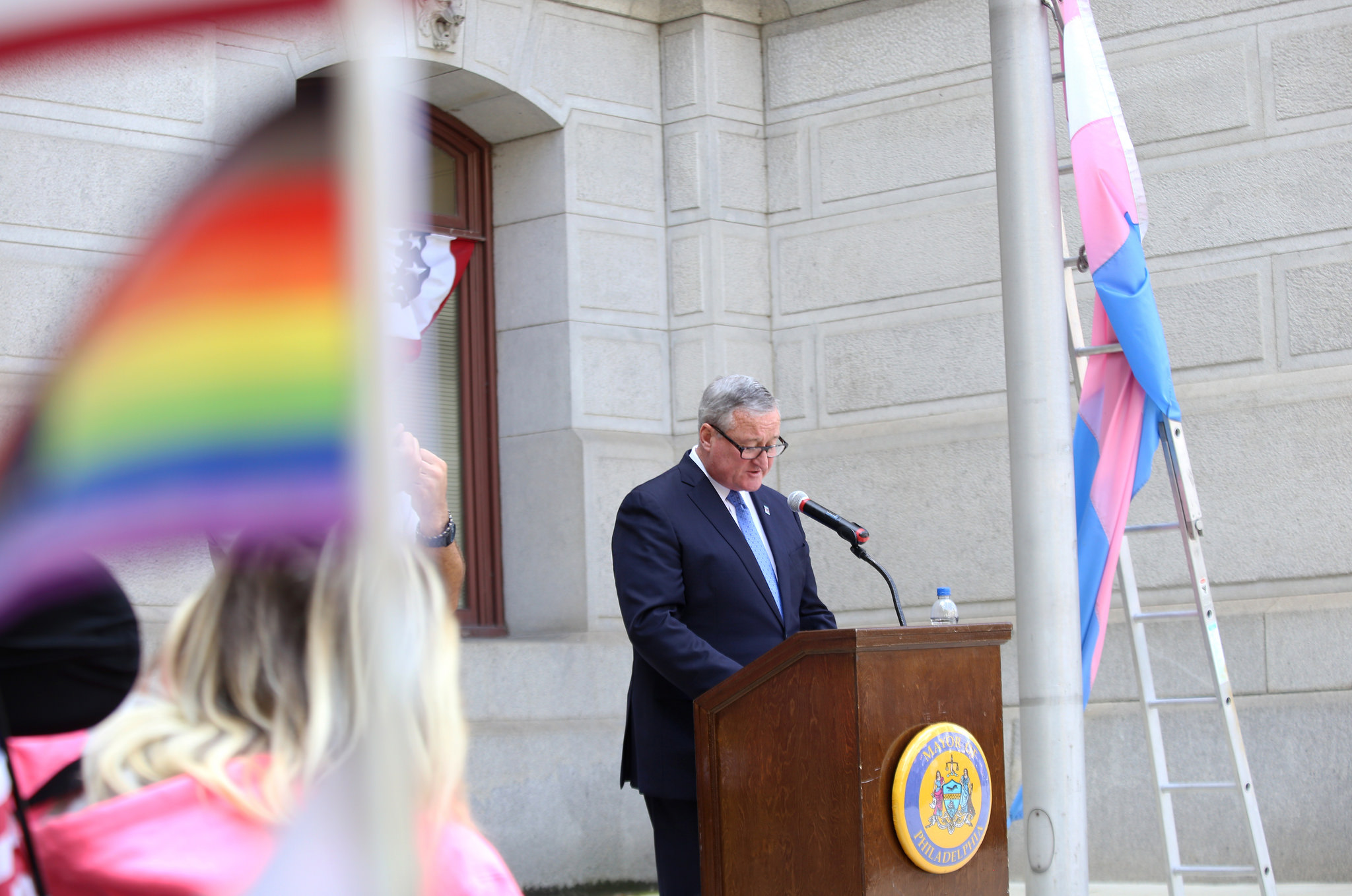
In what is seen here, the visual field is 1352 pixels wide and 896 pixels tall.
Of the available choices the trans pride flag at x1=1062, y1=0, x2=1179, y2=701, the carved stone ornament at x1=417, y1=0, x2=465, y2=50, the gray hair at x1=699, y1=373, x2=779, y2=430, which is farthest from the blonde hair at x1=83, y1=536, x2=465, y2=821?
the carved stone ornament at x1=417, y1=0, x2=465, y2=50

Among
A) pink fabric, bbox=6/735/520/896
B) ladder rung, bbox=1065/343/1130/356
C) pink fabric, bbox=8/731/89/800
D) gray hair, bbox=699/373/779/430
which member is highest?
ladder rung, bbox=1065/343/1130/356

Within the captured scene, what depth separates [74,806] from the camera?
1.32 m

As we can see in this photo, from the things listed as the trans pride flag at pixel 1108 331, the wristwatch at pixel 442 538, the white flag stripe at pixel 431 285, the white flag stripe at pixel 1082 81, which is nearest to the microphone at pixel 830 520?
the trans pride flag at pixel 1108 331

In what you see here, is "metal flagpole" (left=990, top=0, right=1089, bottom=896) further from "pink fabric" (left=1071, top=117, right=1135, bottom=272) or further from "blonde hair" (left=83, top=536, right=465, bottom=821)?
"blonde hair" (left=83, top=536, right=465, bottom=821)

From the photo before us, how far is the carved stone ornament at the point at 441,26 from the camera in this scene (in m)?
7.08

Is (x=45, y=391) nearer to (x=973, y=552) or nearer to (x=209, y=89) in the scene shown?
(x=209, y=89)

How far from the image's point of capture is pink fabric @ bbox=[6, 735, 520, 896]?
125 cm

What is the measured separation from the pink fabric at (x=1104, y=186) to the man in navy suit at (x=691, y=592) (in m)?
1.20

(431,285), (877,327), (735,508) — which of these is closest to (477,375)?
(431,285)

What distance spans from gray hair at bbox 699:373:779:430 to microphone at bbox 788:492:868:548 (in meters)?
0.27

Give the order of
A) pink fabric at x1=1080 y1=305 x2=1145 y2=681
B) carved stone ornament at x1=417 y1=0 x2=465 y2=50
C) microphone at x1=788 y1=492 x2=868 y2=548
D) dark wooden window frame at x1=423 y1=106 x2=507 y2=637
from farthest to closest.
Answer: dark wooden window frame at x1=423 y1=106 x2=507 y2=637 → carved stone ornament at x1=417 y1=0 x2=465 y2=50 → pink fabric at x1=1080 y1=305 x2=1145 y2=681 → microphone at x1=788 y1=492 x2=868 y2=548

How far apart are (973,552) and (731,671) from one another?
3309mm

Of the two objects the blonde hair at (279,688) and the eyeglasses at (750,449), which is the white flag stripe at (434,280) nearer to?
the eyeglasses at (750,449)

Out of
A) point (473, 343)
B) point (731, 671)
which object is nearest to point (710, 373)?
point (473, 343)
